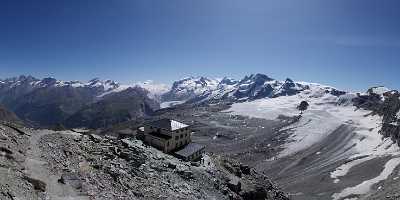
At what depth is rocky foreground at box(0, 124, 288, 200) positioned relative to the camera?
136 feet

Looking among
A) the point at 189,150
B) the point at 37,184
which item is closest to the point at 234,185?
the point at 189,150

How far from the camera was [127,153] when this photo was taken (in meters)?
63.8

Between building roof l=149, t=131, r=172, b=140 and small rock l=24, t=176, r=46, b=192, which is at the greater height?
small rock l=24, t=176, r=46, b=192

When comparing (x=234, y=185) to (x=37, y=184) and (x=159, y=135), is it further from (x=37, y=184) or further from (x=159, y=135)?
(x=37, y=184)

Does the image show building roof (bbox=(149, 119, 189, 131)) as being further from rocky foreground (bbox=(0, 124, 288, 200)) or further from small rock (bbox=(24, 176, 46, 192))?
small rock (bbox=(24, 176, 46, 192))

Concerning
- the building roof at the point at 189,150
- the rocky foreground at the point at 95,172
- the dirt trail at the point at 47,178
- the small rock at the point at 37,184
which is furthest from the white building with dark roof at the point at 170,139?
the small rock at the point at 37,184

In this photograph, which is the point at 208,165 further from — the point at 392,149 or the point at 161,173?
the point at 392,149

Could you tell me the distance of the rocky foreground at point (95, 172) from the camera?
136 ft

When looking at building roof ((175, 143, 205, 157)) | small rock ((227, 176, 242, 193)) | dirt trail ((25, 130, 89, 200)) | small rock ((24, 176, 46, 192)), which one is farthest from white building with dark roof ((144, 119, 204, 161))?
small rock ((24, 176, 46, 192))

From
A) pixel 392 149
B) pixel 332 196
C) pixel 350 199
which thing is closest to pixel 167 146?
pixel 350 199

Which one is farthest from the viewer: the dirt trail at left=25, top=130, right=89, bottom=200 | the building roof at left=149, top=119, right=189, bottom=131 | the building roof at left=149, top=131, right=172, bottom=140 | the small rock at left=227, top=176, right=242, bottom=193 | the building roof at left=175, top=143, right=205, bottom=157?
the building roof at left=149, top=119, right=189, bottom=131

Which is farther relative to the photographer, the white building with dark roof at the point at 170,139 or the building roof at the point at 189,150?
the white building with dark roof at the point at 170,139

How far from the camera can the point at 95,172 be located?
166 ft

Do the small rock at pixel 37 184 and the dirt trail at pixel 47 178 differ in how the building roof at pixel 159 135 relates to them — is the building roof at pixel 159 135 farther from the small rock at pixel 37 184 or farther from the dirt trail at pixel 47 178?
the small rock at pixel 37 184
